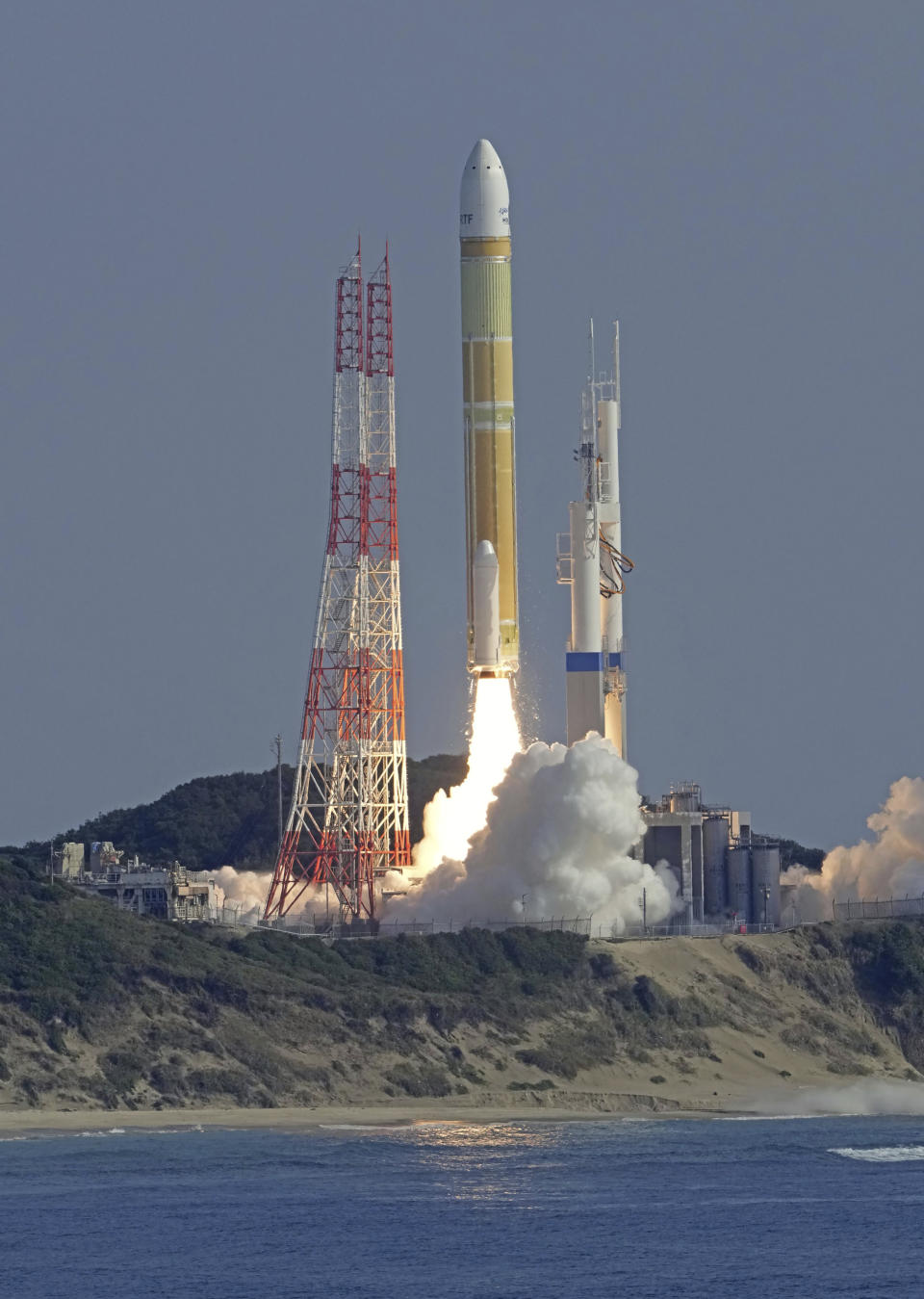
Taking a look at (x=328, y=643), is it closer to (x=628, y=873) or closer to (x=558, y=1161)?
(x=628, y=873)

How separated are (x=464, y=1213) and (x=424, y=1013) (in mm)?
21649

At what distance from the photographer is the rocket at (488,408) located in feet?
382

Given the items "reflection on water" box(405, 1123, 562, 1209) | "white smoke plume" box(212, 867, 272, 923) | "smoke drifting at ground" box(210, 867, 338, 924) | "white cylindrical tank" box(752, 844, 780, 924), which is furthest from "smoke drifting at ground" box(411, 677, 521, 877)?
"reflection on water" box(405, 1123, 562, 1209)

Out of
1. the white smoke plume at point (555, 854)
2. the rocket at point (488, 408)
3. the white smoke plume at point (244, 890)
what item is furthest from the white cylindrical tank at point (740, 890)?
the white smoke plume at point (244, 890)

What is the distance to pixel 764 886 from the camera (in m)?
122

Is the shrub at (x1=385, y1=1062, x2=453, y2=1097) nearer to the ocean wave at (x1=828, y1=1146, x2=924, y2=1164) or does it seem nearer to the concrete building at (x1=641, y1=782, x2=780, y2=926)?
the ocean wave at (x1=828, y1=1146, x2=924, y2=1164)

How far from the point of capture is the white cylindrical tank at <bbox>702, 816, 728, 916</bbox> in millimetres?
121375

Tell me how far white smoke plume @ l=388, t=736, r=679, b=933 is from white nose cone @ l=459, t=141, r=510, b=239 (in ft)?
57.6

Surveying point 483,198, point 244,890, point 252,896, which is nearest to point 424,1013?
point 252,896

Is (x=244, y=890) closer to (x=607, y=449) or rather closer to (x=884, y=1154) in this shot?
(x=607, y=449)

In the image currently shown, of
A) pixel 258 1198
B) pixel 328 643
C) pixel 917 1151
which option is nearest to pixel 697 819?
pixel 328 643

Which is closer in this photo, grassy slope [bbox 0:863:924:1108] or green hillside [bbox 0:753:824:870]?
grassy slope [bbox 0:863:924:1108]

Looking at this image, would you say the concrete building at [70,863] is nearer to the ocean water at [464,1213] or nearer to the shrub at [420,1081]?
the shrub at [420,1081]

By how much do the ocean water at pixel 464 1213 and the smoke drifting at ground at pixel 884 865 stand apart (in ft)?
71.6
